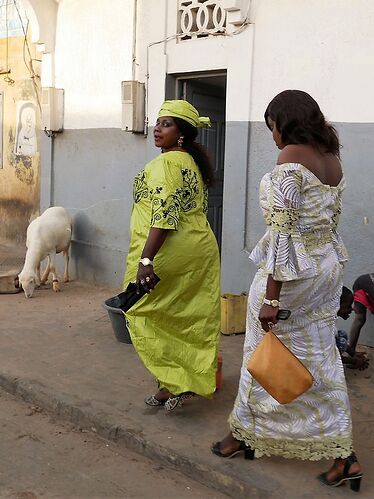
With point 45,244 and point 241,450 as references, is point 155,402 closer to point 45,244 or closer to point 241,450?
point 241,450

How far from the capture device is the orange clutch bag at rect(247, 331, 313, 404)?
292 cm

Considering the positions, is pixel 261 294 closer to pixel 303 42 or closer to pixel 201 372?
pixel 201 372

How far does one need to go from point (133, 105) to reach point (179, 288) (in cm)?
378

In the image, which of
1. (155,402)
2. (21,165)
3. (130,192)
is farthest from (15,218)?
(155,402)

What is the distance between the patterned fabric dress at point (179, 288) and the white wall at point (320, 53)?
207cm

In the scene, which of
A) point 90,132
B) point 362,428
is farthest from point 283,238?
point 90,132

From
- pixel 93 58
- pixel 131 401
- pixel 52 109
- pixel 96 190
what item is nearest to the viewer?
pixel 131 401

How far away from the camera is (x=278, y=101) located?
2.99 m

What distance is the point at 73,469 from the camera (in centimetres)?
352

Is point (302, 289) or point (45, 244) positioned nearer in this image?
point (302, 289)

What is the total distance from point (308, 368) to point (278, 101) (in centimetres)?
127

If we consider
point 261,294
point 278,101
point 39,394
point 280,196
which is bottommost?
point 39,394

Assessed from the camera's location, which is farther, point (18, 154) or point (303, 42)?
point (18, 154)

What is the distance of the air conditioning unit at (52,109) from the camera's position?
8.10 m
